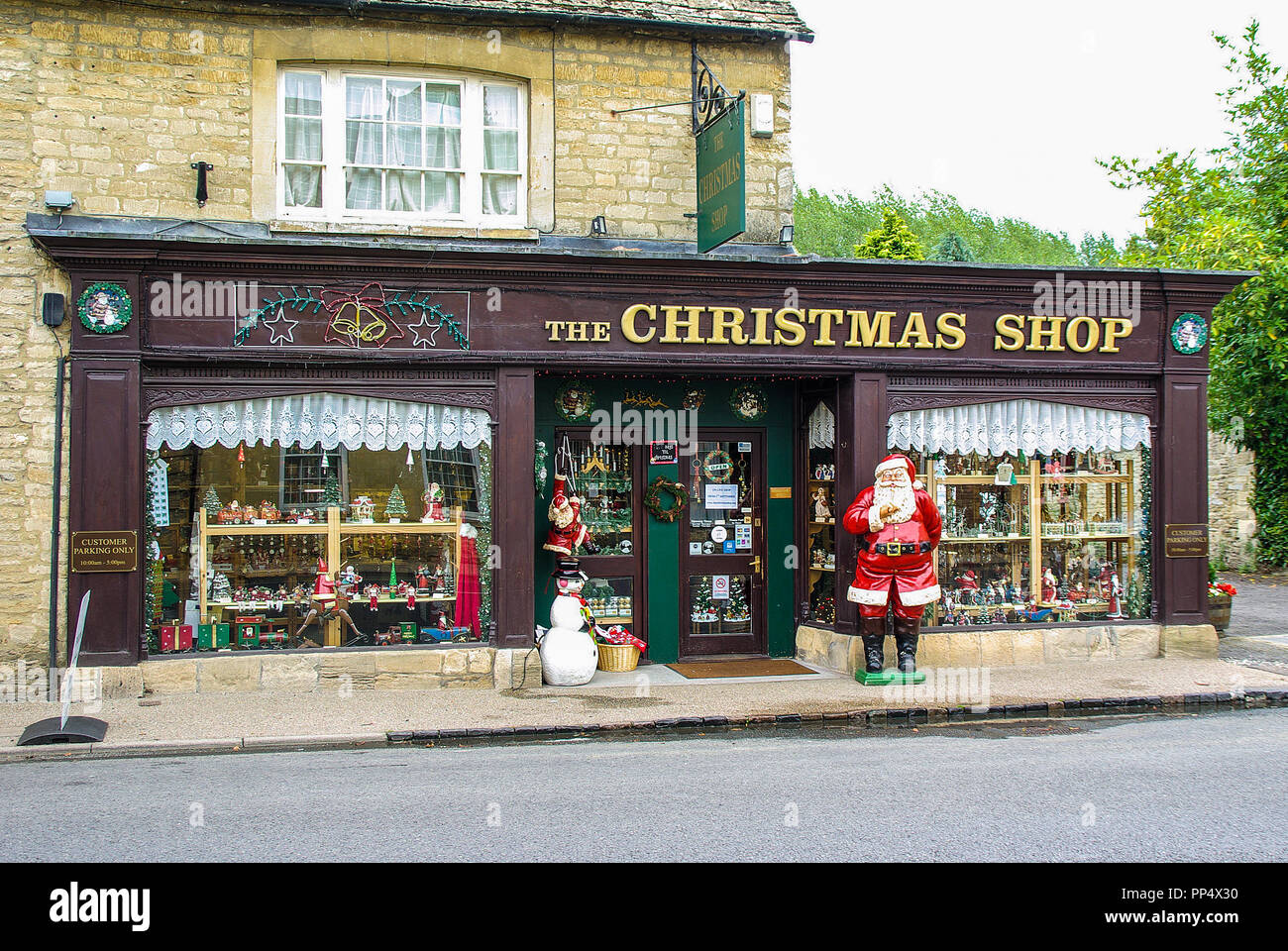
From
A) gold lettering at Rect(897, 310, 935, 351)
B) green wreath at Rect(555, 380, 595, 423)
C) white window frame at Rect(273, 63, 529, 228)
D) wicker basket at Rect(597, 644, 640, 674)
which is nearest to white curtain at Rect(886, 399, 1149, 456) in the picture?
gold lettering at Rect(897, 310, 935, 351)

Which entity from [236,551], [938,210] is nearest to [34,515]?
[236,551]

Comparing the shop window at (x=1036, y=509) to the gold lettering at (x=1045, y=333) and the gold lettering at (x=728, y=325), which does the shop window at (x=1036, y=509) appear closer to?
the gold lettering at (x=1045, y=333)

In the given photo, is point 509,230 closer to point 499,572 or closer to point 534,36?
point 534,36

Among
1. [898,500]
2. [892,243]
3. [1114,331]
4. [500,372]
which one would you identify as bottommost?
[898,500]

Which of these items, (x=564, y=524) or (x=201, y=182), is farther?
(x=564, y=524)

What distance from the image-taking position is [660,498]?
12.0 metres

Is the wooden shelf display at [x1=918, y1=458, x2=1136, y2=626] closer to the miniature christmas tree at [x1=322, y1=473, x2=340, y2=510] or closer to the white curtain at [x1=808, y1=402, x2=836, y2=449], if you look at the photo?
the white curtain at [x1=808, y1=402, x2=836, y2=449]

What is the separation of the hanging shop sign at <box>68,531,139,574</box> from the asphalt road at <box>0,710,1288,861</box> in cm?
228

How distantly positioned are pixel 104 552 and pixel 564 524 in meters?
4.27

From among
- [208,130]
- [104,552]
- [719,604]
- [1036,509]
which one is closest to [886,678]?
[719,604]

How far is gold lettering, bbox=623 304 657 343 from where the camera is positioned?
1080cm

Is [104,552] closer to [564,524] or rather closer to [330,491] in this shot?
[330,491]

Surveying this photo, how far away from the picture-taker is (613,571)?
11.9 metres

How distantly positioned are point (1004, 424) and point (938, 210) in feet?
113
